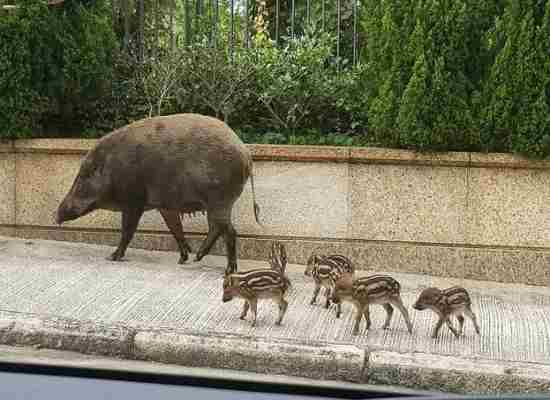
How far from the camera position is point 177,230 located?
846cm

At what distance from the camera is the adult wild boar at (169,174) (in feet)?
25.6

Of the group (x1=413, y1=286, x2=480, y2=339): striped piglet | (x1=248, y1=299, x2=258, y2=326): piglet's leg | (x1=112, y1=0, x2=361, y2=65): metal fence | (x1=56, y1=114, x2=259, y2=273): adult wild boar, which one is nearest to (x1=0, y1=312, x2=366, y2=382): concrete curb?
(x1=248, y1=299, x2=258, y2=326): piglet's leg

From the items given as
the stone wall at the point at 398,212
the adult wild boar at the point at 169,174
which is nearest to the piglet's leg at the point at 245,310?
Result: the adult wild boar at the point at 169,174

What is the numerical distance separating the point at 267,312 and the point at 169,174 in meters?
1.75

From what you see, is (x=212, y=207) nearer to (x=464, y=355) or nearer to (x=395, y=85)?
(x=395, y=85)

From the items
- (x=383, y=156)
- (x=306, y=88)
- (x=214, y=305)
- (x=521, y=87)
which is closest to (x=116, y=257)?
(x=214, y=305)

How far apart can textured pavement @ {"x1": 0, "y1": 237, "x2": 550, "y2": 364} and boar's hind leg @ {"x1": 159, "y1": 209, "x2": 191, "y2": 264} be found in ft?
0.50

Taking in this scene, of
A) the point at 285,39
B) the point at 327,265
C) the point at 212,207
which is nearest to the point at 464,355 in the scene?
the point at 327,265

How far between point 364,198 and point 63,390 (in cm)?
721

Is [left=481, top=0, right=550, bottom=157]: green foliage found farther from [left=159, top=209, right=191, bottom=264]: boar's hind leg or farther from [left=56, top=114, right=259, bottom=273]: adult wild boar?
[left=159, top=209, right=191, bottom=264]: boar's hind leg

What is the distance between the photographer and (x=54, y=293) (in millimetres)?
6941

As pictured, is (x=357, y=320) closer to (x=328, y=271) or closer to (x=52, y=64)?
(x=328, y=271)

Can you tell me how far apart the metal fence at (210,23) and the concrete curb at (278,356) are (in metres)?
4.63

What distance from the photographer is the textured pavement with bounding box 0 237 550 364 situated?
613 centimetres
